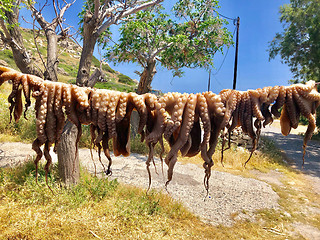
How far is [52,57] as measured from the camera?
5.27 m

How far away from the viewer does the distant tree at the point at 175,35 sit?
9.66 m

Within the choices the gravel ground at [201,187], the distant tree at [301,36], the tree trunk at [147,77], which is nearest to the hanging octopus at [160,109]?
the gravel ground at [201,187]

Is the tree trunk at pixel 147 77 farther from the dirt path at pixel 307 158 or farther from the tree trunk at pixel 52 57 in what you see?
the dirt path at pixel 307 158

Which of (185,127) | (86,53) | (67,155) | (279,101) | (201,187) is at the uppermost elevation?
(86,53)

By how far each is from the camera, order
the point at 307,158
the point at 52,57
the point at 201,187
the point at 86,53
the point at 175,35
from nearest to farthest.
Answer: the point at 86,53, the point at 52,57, the point at 201,187, the point at 175,35, the point at 307,158

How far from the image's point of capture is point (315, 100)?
1.41 metres

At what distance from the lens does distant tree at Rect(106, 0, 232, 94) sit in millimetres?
9656

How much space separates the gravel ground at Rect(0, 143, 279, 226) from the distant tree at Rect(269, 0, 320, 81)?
11677 millimetres

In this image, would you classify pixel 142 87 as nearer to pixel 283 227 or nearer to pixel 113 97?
pixel 283 227

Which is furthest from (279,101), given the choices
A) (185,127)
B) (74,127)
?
(74,127)

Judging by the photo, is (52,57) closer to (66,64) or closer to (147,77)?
(147,77)

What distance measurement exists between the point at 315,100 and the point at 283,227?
5.93 metres

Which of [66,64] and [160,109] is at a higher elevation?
[66,64]

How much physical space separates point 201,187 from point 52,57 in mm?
6904
